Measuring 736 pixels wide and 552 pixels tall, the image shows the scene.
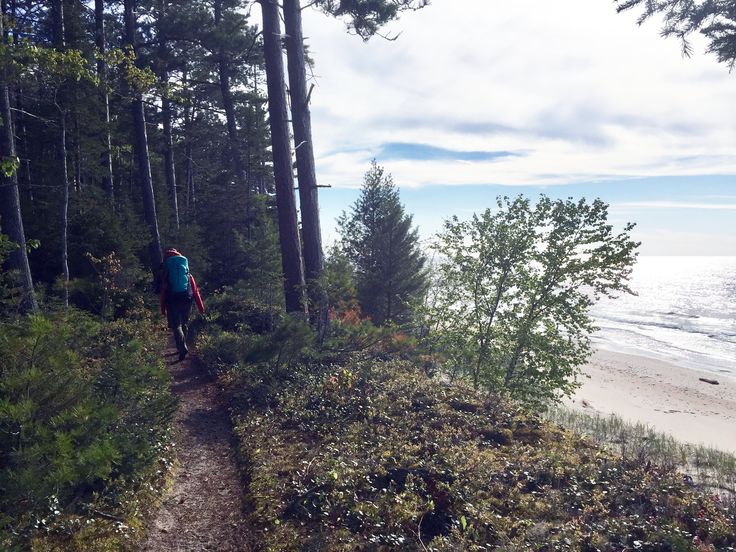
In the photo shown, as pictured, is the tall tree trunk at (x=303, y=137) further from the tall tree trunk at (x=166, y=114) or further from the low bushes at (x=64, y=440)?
the tall tree trunk at (x=166, y=114)

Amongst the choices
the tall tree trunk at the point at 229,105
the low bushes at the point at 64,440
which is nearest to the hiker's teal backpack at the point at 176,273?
the low bushes at the point at 64,440

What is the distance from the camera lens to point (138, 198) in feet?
63.1

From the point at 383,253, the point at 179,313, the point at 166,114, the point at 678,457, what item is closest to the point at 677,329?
the point at 383,253

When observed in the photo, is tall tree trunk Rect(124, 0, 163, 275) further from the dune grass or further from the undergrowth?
the dune grass

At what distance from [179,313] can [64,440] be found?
19.4ft

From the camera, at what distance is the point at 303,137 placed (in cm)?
1020

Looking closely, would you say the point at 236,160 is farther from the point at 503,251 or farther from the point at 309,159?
the point at 503,251

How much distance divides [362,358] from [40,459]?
6.10 m

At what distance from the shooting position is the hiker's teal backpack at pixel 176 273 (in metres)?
8.41

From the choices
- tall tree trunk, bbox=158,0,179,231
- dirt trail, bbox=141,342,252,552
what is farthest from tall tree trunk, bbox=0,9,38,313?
tall tree trunk, bbox=158,0,179,231

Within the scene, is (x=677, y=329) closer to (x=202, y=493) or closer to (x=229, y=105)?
(x=229, y=105)

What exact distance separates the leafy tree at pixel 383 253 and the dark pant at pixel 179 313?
49.6 feet

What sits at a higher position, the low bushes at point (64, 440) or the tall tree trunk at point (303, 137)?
the tall tree trunk at point (303, 137)

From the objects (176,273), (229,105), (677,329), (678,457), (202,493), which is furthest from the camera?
(677,329)
